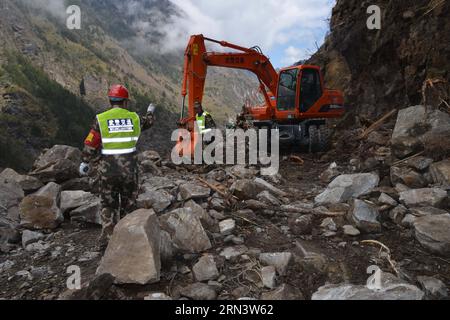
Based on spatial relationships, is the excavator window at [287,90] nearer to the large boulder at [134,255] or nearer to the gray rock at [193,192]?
the gray rock at [193,192]

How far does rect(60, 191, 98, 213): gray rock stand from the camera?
622 cm

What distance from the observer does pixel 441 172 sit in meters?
5.75

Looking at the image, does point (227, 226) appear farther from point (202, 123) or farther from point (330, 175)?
point (202, 123)

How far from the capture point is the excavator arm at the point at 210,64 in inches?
361

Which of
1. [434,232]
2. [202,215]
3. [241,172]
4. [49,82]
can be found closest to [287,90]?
[241,172]

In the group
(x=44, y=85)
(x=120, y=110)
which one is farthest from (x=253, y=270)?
(x=44, y=85)

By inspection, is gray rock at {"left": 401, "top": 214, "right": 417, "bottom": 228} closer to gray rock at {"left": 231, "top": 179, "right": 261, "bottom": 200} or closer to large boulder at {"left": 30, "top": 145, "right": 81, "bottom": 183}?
gray rock at {"left": 231, "top": 179, "right": 261, "bottom": 200}

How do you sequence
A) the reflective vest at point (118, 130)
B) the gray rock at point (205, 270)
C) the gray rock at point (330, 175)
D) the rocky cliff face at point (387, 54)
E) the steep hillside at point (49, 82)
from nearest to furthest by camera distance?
the gray rock at point (205, 270) < the reflective vest at point (118, 130) < the gray rock at point (330, 175) < the rocky cliff face at point (387, 54) < the steep hillside at point (49, 82)

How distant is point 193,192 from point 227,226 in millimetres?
1168

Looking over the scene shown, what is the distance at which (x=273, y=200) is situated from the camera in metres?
6.14

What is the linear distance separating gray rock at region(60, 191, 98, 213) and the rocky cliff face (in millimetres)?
7056

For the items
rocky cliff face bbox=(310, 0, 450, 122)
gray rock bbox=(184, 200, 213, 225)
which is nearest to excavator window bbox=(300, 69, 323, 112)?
rocky cliff face bbox=(310, 0, 450, 122)

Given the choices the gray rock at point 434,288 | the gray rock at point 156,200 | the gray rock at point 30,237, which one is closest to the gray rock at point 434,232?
the gray rock at point 434,288

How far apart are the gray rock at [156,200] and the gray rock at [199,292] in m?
2.24
